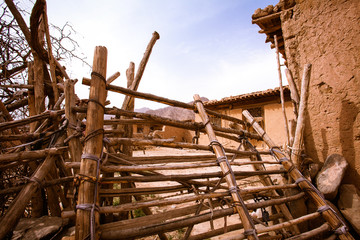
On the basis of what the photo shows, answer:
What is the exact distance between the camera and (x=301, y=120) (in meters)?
2.16

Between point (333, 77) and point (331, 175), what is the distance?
1.24m

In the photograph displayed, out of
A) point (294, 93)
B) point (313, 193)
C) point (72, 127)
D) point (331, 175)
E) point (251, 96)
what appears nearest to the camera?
point (72, 127)

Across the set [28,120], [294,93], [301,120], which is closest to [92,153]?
[28,120]

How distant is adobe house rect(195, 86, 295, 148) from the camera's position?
762cm

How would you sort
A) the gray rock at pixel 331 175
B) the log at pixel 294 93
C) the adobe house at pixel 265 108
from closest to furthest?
1. the gray rock at pixel 331 175
2. the log at pixel 294 93
3. the adobe house at pixel 265 108

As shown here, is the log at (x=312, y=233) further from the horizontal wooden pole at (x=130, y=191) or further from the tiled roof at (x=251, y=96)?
the tiled roof at (x=251, y=96)

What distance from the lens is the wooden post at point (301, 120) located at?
204cm

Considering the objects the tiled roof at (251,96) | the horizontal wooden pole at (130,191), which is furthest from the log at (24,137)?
the tiled roof at (251,96)

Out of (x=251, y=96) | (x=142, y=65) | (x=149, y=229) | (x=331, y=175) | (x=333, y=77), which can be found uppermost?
(x=251, y=96)

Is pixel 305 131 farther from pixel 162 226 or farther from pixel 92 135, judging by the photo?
pixel 92 135

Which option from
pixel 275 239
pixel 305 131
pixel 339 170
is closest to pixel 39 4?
pixel 275 239

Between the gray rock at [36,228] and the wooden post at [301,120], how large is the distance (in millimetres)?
2604

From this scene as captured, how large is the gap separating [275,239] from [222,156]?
0.86 meters

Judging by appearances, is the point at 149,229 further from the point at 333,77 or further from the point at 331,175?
the point at 333,77
